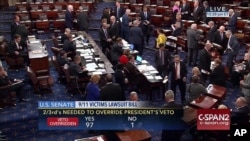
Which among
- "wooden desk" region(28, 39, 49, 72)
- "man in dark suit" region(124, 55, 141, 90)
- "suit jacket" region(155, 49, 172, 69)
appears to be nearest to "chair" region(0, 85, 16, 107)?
"wooden desk" region(28, 39, 49, 72)

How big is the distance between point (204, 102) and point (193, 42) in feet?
13.3

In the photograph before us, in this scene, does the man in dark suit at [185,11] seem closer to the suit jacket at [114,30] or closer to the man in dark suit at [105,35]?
the suit jacket at [114,30]

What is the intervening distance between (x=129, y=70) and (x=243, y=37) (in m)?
5.59

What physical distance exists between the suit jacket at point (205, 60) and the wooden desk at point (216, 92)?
943 millimetres

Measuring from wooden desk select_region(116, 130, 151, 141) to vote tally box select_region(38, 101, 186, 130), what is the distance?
9 cm

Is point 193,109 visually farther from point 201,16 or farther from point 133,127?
point 201,16

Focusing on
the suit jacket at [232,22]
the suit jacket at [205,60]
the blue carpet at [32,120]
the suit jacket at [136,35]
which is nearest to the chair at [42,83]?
the blue carpet at [32,120]

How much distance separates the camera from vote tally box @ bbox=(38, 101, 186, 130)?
23.3 ft

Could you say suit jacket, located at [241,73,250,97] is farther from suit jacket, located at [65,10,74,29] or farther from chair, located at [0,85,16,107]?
suit jacket, located at [65,10,74,29]

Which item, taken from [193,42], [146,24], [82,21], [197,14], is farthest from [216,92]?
[82,21]

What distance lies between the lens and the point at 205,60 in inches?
408

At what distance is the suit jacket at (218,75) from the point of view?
31.8 ft

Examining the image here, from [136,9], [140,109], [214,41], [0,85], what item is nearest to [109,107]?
[140,109]

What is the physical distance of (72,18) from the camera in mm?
15359
